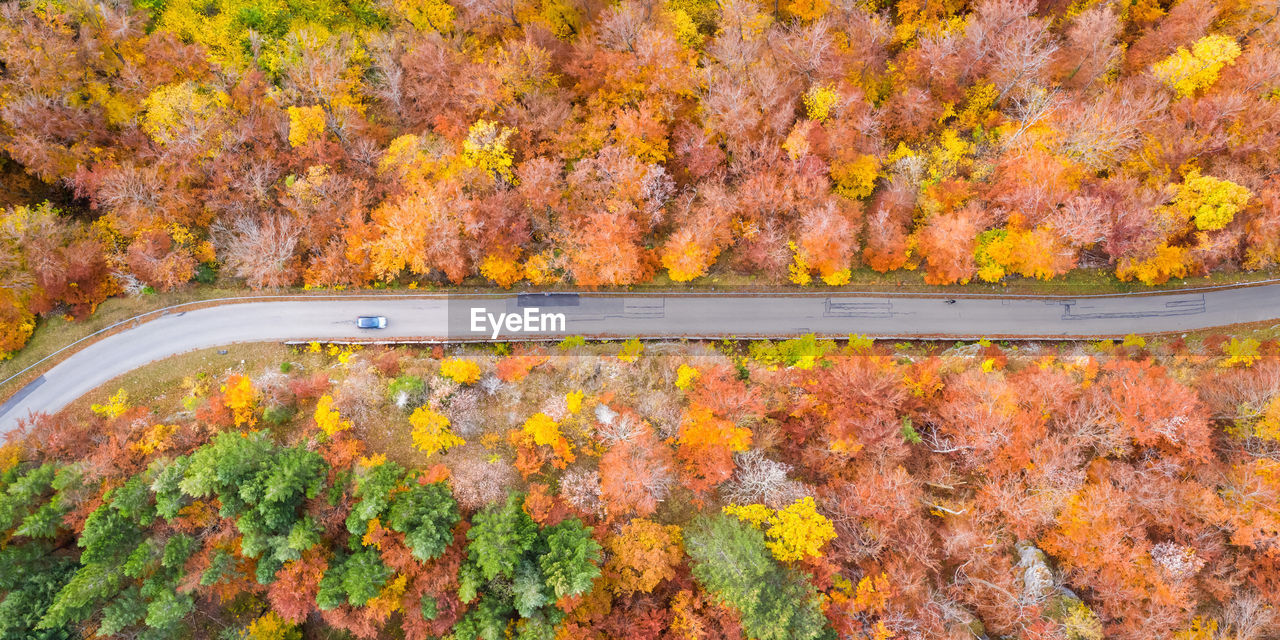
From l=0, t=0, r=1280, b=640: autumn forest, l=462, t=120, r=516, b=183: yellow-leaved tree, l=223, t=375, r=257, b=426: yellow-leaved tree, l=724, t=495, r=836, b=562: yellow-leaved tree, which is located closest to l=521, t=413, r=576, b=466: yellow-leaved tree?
l=0, t=0, r=1280, b=640: autumn forest

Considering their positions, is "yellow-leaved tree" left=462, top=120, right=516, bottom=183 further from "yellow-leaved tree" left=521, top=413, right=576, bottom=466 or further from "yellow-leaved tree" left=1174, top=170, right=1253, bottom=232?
"yellow-leaved tree" left=1174, top=170, right=1253, bottom=232

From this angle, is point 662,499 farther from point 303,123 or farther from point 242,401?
point 303,123

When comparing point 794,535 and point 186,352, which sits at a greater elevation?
point 186,352

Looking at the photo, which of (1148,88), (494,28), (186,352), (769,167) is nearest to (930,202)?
(769,167)

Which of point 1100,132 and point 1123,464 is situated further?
point 1100,132

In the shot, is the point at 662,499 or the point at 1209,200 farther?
the point at 1209,200

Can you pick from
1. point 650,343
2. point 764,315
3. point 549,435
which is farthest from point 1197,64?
point 549,435

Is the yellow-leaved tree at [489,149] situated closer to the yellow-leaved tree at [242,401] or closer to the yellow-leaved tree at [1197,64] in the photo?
the yellow-leaved tree at [242,401]

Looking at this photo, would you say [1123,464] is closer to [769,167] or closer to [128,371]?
[769,167]
